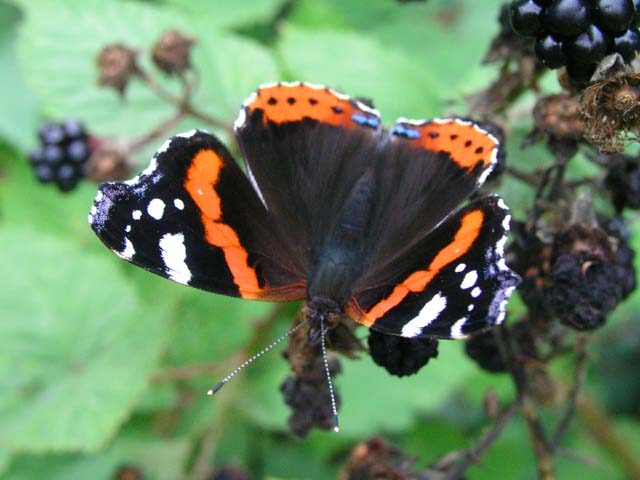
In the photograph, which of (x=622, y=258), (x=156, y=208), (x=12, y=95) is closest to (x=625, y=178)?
(x=622, y=258)

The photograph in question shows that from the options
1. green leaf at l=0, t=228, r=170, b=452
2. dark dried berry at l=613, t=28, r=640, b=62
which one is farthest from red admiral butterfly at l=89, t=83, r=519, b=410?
green leaf at l=0, t=228, r=170, b=452

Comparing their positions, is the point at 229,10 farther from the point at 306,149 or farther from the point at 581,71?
the point at 581,71

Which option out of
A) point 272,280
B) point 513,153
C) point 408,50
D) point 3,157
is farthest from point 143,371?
point 408,50


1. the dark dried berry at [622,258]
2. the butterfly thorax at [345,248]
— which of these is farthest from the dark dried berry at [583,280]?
the butterfly thorax at [345,248]

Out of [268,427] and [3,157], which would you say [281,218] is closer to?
[268,427]

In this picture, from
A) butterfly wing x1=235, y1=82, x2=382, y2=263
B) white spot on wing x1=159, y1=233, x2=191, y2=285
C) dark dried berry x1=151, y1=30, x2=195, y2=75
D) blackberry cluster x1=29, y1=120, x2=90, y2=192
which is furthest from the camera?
blackberry cluster x1=29, y1=120, x2=90, y2=192

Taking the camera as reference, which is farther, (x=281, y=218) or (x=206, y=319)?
(x=206, y=319)

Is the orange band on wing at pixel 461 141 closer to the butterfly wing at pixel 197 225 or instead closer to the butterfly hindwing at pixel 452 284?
the butterfly hindwing at pixel 452 284

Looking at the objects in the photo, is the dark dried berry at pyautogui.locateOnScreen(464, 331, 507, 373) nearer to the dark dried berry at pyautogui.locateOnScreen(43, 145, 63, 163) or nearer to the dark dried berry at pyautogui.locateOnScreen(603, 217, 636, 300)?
the dark dried berry at pyautogui.locateOnScreen(603, 217, 636, 300)
